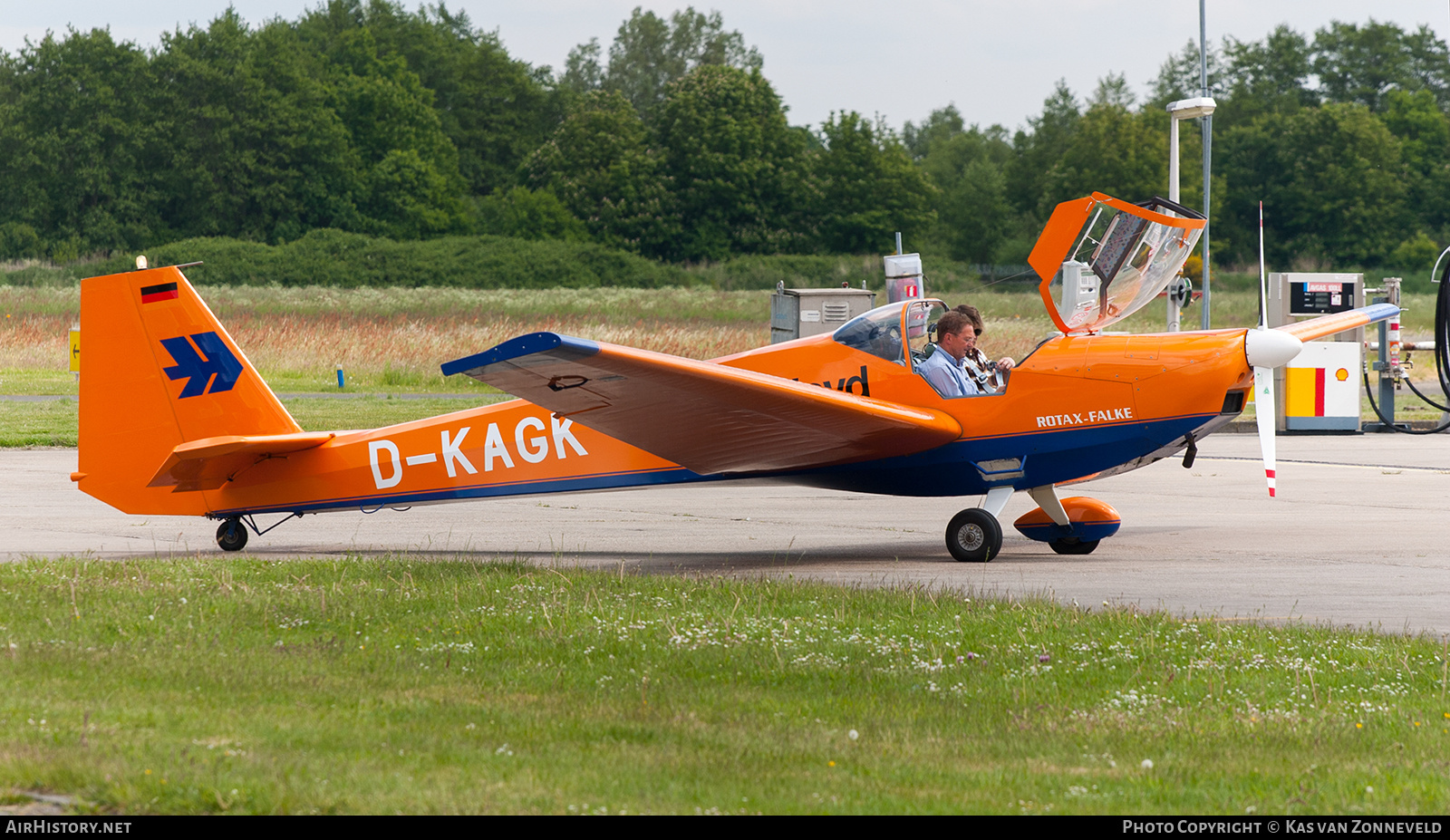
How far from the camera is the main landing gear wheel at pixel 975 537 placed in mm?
9758

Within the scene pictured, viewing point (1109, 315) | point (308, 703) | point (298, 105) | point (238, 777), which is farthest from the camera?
point (298, 105)

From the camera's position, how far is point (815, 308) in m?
21.2

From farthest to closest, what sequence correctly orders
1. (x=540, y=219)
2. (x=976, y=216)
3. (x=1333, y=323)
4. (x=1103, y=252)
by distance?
(x=976, y=216), (x=540, y=219), (x=1333, y=323), (x=1103, y=252)

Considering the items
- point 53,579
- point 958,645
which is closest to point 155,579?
point 53,579

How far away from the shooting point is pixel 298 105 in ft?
282

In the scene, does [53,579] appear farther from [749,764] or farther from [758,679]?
[749,764]

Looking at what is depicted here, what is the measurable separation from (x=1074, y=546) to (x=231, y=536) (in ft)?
21.5

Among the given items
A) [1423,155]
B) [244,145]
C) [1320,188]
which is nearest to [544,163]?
[244,145]

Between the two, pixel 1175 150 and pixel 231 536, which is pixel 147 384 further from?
pixel 1175 150

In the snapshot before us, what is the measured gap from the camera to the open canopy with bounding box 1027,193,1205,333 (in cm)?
1007

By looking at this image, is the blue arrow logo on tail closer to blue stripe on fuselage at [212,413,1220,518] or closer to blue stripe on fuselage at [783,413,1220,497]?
blue stripe on fuselage at [212,413,1220,518]

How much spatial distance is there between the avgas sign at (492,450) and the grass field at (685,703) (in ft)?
7.27

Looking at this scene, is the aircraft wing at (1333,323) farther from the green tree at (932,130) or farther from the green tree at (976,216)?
the green tree at (932,130)
